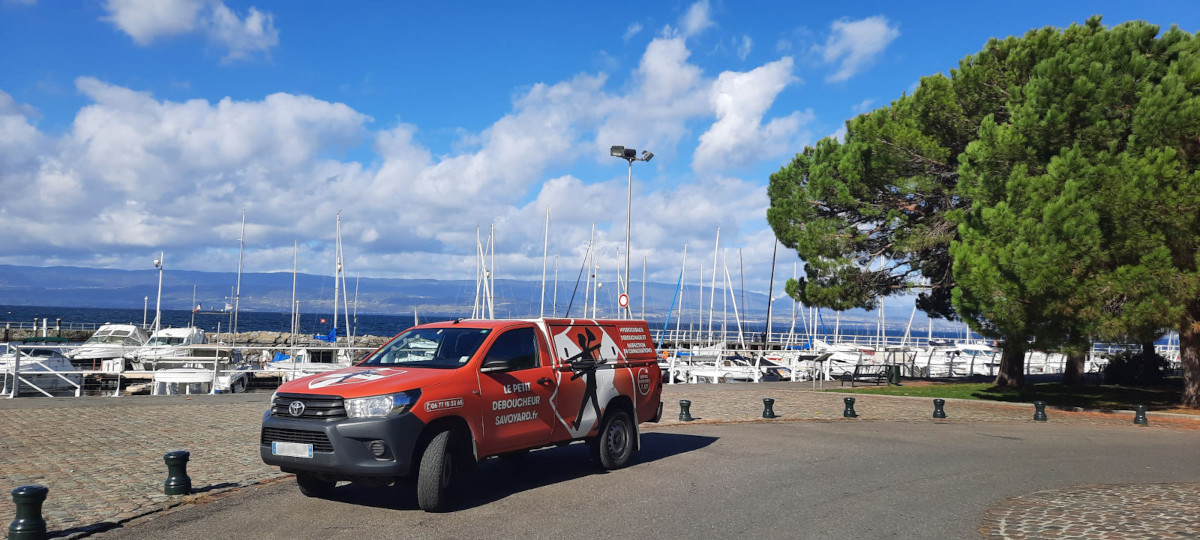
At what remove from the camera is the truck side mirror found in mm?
9258

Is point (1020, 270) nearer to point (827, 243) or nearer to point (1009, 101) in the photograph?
point (1009, 101)

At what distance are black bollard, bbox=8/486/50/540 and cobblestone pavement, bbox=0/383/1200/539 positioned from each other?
447mm

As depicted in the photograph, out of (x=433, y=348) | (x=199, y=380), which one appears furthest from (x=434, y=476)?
(x=199, y=380)

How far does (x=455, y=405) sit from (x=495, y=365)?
741 millimetres

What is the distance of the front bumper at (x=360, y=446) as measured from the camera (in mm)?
8148

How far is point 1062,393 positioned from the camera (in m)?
27.8

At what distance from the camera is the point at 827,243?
30453 millimetres

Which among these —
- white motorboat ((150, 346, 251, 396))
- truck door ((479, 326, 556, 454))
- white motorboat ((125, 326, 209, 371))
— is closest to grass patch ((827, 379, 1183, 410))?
truck door ((479, 326, 556, 454))

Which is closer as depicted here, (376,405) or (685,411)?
(376,405)

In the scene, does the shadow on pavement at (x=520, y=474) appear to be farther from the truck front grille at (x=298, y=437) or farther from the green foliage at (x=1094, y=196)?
the green foliage at (x=1094, y=196)

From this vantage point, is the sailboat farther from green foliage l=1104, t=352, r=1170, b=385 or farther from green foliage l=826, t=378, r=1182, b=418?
green foliage l=1104, t=352, r=1170, b=385

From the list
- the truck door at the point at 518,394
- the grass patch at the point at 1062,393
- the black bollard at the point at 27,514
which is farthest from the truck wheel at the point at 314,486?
the grass patch at the point at 1062,393

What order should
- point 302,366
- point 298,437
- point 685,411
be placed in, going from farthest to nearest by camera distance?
point 302,366 → point 685,411 → point 298,437

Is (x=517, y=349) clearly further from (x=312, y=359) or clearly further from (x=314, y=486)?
(x=312, y=359)
